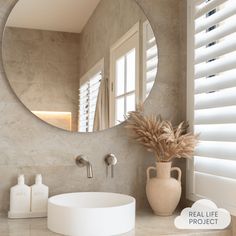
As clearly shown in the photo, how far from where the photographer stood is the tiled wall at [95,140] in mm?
1654

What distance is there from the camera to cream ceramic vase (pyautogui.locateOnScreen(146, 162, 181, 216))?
1.64 meters

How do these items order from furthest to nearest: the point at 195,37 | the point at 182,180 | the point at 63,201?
the point at 182,180
the point at 195,37
the point at 63,201

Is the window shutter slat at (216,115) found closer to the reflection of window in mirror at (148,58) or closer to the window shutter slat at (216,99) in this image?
the window shutter slat at (216,99)

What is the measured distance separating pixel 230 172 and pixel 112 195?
21.4 inches

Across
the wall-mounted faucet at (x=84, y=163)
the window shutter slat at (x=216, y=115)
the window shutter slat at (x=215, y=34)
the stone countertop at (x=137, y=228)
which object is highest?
the window shutter slat at (x=215, y=34)

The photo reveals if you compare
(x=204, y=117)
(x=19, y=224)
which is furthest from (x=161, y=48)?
(x=19, y=224)

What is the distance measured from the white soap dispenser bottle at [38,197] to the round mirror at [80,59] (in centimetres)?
30

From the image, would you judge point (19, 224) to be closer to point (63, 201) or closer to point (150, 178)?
point (63, 201)

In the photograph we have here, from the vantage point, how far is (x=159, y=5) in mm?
1911

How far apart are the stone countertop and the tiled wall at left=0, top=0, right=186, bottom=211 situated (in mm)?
176

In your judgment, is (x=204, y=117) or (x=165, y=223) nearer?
(x=165, y=223)

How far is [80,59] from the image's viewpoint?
5.80ft

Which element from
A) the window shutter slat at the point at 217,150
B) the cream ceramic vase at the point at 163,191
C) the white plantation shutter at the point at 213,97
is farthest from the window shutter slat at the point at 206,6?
the cream ceramic vase at the point at 163,191

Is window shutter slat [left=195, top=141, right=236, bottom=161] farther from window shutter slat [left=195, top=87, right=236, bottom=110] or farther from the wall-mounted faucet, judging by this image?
the wall-mounted faucet
